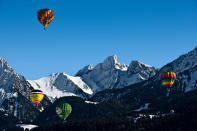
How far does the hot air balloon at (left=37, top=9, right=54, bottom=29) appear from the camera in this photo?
178500 millimetres

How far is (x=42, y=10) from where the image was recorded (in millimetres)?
180375

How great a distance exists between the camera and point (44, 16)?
179000 millimetres

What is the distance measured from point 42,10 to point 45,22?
6.01 metres

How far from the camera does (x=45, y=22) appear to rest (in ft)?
585

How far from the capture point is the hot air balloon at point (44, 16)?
7028 inches
